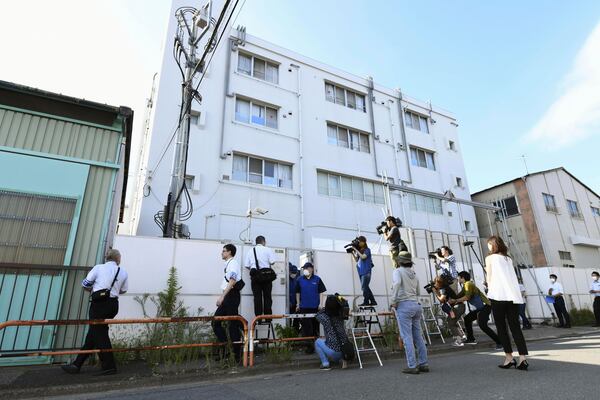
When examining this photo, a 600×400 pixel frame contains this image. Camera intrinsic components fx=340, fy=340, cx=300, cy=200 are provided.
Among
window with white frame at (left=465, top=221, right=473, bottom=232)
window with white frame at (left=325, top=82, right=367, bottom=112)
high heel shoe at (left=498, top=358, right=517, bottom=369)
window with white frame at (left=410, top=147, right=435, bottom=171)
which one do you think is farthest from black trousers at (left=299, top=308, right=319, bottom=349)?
window with white frame at (left=465, top=221, right=473, bottom=232)

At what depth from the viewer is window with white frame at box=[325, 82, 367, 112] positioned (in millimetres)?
19406

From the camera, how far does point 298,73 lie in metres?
18.2

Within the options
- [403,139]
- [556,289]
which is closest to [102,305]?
[556,289]

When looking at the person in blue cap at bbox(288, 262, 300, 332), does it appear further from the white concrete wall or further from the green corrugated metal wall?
the white concrete wall

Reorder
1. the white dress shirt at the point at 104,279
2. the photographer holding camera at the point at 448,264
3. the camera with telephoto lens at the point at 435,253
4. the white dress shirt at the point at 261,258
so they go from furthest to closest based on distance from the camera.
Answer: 1. the camera with telephoto lens at the point at 435,253
2. the photographer holding camera at the point at 448,264
3. the white dress shirt at the point at 261,258
4. the white dress shirt at the point at 104,279

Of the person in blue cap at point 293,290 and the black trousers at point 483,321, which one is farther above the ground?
the person in blue cap at point 293,290

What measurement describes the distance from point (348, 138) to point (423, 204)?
5815 millimetres

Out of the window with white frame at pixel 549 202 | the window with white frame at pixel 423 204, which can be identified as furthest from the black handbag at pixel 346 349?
the window with white frame at pixel 549 202

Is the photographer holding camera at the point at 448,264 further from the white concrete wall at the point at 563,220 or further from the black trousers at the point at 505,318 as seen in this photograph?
the white concrete wall at the point at 563,220

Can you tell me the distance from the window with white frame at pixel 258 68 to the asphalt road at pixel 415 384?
584 inches

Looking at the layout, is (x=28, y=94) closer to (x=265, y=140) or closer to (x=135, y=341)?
(x=135, y=341)

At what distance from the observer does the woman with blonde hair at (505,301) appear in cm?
472

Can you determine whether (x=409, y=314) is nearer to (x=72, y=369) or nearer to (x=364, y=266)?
(x=364, y=266)

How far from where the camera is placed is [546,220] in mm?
20734
